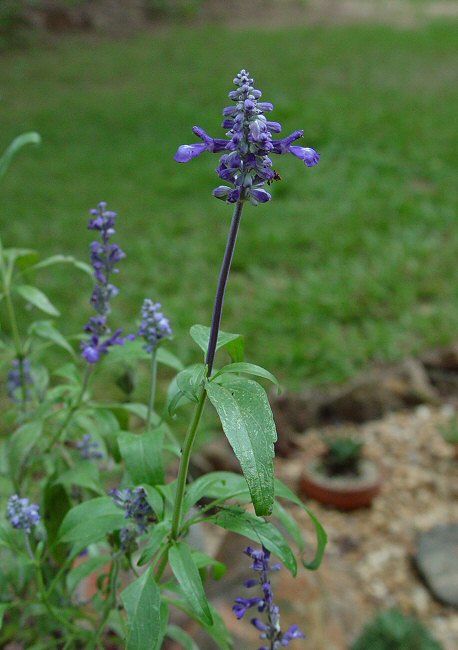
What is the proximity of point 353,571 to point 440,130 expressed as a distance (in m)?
5.44

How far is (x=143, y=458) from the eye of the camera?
1.60 meters

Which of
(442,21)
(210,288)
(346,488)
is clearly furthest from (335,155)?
(442,21)

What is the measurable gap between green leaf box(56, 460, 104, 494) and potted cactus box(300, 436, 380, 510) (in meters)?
1.74

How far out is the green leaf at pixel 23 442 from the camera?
6.15ft

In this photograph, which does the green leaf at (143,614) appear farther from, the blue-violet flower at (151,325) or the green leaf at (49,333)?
the green leaf at (49,333)

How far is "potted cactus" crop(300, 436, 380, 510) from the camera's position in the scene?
11.3ft

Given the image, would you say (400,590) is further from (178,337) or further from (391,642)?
(178,337)

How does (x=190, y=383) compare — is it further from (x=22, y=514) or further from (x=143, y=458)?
(x=22, y=514)

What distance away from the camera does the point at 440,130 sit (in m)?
7.68

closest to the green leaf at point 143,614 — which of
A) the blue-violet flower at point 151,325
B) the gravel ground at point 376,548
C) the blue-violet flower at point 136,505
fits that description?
the blue-violet flower at point 136,505

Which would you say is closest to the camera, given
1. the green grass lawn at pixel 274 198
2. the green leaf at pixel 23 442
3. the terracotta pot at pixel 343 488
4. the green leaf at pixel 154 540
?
the green leaf at pixel 154 540

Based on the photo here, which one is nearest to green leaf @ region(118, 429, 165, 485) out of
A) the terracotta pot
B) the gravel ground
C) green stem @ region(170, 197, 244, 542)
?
green stem @ region(170, 197, 244, 542)

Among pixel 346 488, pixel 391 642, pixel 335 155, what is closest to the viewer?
pixel 391 642

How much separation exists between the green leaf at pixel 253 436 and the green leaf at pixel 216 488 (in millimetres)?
337
